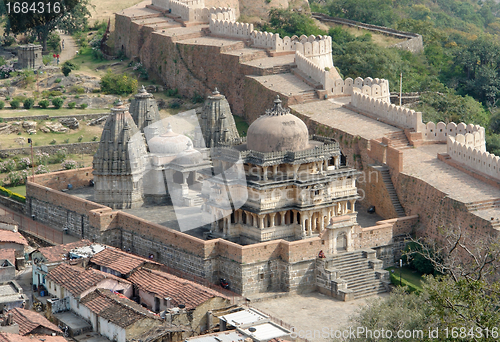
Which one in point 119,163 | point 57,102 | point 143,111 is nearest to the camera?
point 119,163

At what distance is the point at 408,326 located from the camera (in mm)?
37750

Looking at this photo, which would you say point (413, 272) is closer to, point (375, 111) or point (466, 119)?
point (375, 111)

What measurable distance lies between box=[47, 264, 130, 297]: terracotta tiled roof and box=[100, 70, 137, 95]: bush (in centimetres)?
2479

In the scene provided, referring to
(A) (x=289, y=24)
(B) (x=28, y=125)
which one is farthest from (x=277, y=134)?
(A) (x=289, y=24)

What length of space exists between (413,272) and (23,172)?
2336 cm

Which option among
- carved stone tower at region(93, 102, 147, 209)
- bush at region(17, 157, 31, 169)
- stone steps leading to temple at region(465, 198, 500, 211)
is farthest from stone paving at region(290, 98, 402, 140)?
bush at region(17, 157, 31, 169)

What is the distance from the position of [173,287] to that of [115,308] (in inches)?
109

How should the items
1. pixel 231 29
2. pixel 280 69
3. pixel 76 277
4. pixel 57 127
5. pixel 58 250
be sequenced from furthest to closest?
pixel 231 29 → pixel 280 69 → pixel 57 127 → pixel 58 250 → pixel 76 277

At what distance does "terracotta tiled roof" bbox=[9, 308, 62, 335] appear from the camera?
40037 millimetres

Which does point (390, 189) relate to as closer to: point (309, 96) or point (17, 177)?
point (309, 96)

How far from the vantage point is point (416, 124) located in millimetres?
53688

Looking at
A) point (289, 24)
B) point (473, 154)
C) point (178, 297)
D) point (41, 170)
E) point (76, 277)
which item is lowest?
point (76, 277)

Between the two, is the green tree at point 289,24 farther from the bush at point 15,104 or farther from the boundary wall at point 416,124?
the boundary wall at point 416,124

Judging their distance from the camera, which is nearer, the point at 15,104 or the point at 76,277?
the point at 76,277
